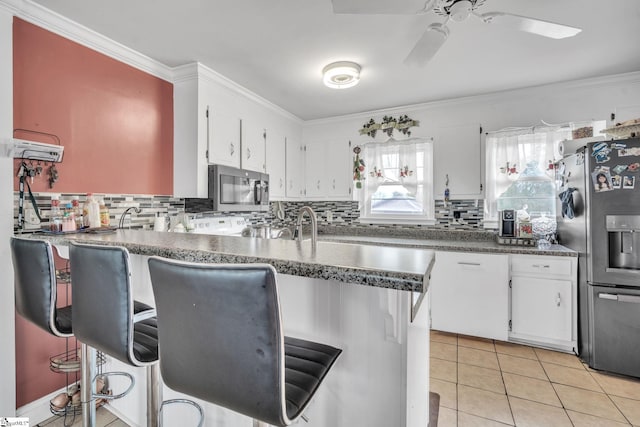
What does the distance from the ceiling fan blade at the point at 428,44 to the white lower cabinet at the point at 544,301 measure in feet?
6.29

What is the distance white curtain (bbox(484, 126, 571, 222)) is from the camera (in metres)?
2.90

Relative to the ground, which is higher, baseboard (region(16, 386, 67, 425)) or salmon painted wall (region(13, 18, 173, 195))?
salmon painted wall (region(13, 18, 173, 195))

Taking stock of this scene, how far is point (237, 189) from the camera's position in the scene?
281 centimetres

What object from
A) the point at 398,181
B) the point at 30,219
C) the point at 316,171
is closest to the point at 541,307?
the point at 398,181

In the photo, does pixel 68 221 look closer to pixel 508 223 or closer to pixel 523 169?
pixel 508 223

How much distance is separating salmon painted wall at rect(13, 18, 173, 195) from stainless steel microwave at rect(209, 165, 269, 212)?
411 mm

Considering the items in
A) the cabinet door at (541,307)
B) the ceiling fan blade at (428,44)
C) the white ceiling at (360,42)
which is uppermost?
the white ceiling at (360,42)

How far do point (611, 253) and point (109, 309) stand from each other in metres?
3.12

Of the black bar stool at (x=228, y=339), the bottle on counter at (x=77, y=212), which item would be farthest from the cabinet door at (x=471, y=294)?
the bottle on counter at (x=77, y=212)

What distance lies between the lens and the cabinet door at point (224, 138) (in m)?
2.63

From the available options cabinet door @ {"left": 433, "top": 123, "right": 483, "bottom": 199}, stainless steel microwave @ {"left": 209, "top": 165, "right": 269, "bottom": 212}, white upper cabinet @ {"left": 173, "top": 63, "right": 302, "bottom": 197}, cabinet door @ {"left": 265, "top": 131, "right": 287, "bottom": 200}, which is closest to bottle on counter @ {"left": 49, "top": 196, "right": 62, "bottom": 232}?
white upper cabinet @ {"left": 173, "top": 63, "right": 302, "bottom": 197}

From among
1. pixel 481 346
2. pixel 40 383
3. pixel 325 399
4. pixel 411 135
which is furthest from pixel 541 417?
pixel 40 383

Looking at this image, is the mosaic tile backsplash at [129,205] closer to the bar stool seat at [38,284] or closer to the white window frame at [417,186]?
the bar stool seat at [38,284]

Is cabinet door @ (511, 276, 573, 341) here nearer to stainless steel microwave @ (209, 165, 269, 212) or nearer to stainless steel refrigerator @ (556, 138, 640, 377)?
stainless steel refrigerator @ (556, 138, 640, 377)
